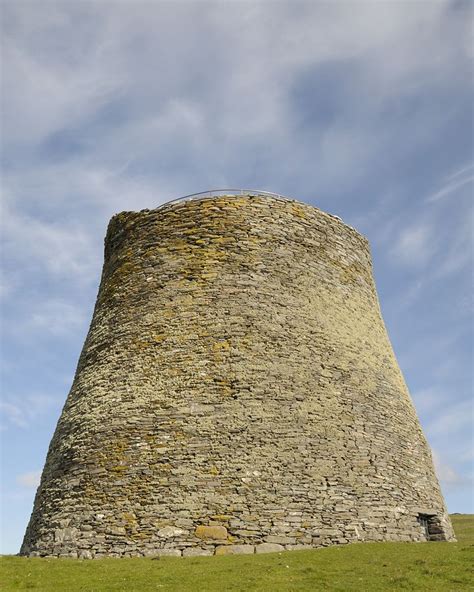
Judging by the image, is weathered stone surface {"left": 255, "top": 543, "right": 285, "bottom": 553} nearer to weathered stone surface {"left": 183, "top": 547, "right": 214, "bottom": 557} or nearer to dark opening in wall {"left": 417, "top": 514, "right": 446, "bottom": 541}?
weathered stone surface {"left": 183, "top": 547, "right": 214, "bottom": 557}

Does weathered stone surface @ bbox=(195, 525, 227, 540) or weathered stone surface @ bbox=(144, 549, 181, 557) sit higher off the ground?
weathered stone surface @ bbox=(195, 525, 227, 540)

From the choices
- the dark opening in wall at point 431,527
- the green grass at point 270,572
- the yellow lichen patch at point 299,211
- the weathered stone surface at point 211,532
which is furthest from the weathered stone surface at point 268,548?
the yellow lichen patch at point 299,211

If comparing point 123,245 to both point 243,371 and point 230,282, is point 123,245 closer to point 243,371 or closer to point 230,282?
point 230,282

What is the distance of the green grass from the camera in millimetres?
11953

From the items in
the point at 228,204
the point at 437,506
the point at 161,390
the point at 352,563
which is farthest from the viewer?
the point at 228,204

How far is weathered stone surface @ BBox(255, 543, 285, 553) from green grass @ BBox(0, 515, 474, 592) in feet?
1.47

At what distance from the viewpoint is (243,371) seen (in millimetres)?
17766

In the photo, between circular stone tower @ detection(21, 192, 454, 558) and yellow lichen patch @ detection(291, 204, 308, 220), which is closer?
circular stone tower @ detection(21, 192, 454, 558)

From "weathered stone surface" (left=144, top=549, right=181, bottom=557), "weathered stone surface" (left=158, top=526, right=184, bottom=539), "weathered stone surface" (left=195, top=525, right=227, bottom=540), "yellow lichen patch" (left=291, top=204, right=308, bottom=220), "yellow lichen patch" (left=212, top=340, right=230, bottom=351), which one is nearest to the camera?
"weathered stone surface" (left=144, top=549, right=181, bottom=557)

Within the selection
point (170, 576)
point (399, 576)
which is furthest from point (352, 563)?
point (170, 576)

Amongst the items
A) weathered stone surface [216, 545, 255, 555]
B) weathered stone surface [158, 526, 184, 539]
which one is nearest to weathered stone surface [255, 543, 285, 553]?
weathered stone surface [216, 545, 255, 555]

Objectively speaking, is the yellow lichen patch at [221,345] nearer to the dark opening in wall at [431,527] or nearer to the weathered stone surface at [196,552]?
→ the weathered stone surface at [196,552]

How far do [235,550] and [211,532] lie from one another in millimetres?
731

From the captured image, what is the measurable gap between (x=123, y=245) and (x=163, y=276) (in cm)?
285
